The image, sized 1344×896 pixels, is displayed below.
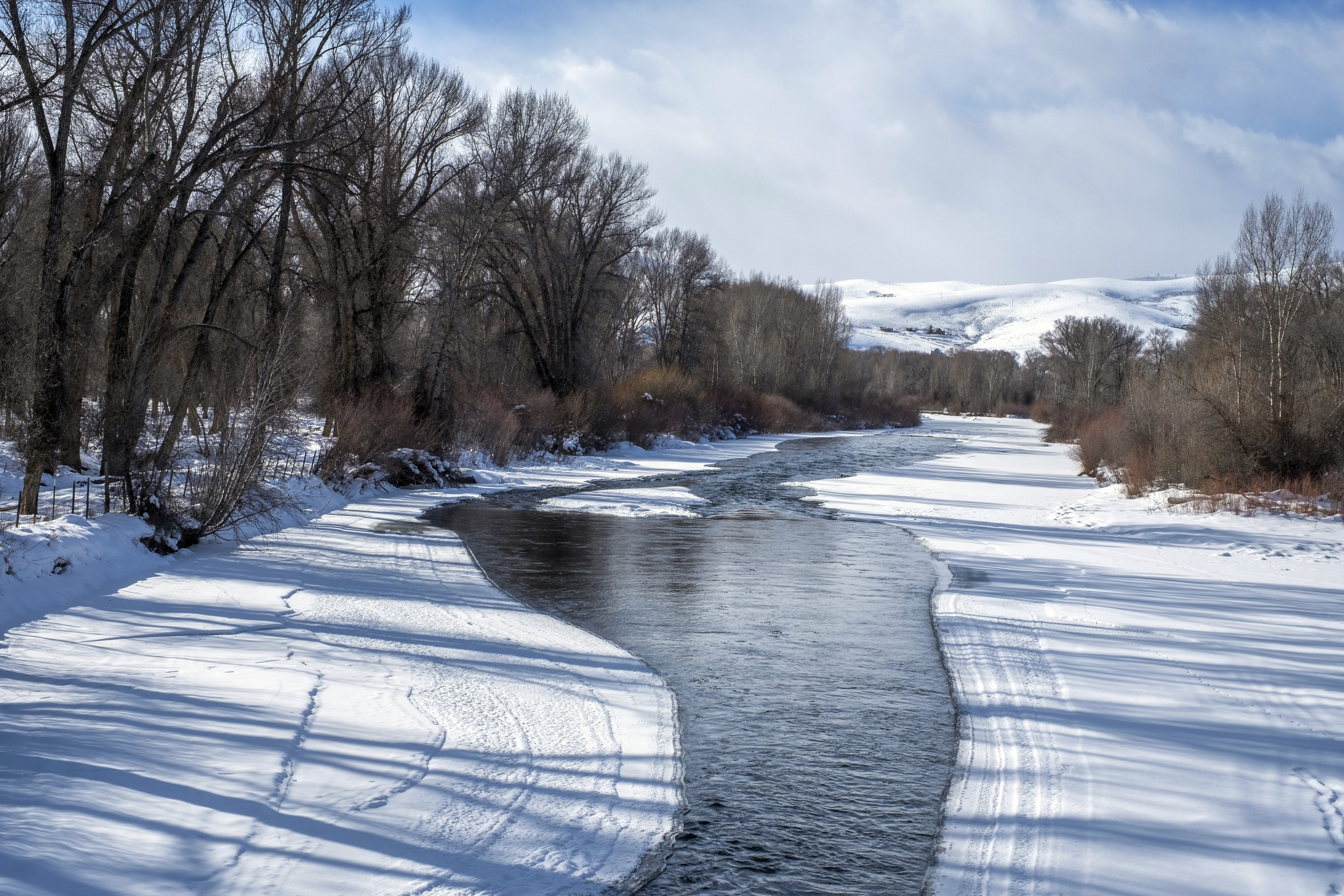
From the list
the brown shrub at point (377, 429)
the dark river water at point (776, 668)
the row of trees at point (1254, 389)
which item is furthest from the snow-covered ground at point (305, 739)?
the row of trees at point (1254, 389)

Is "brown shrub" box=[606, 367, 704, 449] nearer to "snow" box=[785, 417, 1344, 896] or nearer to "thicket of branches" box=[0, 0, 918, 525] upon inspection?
"thicket of branches" box=[0, 0, 918, 525]

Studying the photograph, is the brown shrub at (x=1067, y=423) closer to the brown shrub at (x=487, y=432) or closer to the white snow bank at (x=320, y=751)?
the brown shrub at (x=487, y=432)

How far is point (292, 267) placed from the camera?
28844 mm

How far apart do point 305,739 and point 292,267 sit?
2607 centimetres

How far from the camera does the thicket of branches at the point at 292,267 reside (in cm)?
1425

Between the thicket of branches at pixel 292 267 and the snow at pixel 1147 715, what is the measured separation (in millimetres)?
10349

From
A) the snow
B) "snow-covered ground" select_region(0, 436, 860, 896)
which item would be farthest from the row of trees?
"snow-covered ground" select_region(0, 436, 860, 896)

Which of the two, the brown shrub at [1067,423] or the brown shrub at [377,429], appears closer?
the brown shrub at [377,429]

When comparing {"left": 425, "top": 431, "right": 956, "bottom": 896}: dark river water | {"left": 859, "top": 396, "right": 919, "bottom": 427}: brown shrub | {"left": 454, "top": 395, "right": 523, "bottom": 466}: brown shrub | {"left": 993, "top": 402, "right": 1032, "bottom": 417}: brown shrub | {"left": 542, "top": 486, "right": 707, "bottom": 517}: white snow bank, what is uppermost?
{"left": 993, "top": 402, "right": 1032, "bottom": 417}: brown shrub

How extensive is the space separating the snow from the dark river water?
1.22ft

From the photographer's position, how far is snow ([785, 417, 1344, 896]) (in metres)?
4.71

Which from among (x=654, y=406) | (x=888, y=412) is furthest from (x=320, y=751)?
(x=888, y=412)

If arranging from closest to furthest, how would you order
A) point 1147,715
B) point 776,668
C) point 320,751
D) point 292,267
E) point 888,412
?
point 320,751 < point 1147,715 < point 776,668 < point 292,267 < point 888,412

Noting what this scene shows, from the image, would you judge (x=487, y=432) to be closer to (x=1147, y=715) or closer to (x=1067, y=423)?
(x=1147, y=715)
